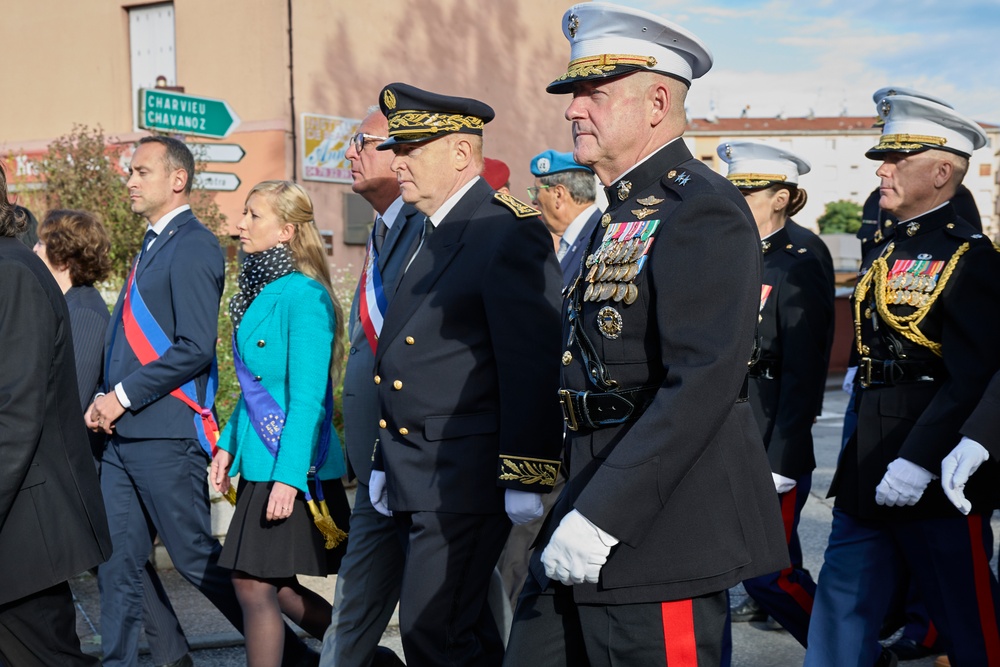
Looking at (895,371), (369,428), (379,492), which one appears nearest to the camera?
(379,492)

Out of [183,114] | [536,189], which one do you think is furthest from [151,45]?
[536,189]

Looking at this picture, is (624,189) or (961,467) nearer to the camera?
(624,189)

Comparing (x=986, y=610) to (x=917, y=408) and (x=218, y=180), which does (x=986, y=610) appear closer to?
(x=917, y=408)

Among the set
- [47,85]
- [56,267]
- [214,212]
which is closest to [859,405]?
[56,267]

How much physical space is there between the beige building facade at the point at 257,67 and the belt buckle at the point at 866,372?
13800 millimetres

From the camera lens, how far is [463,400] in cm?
342

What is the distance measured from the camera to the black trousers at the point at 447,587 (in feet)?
11.0

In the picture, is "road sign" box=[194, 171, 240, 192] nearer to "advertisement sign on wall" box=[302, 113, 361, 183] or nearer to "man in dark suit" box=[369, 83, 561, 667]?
"man in dark suit" box=[369, 83, 561, 667]

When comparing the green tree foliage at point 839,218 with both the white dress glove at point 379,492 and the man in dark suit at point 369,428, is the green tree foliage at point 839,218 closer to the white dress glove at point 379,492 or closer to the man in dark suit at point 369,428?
the man in dark suit at point 369,428

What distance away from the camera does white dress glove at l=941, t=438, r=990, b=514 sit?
132 inches

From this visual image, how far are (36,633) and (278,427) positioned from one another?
3.76 feet

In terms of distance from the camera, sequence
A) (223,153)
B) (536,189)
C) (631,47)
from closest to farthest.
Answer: (631,47)
(536,189)
(223,153)

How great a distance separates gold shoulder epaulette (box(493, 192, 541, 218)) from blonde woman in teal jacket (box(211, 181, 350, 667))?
951 mm

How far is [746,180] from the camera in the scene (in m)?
4.89
